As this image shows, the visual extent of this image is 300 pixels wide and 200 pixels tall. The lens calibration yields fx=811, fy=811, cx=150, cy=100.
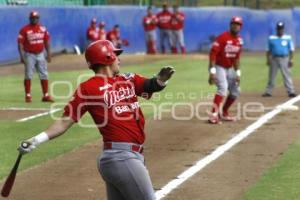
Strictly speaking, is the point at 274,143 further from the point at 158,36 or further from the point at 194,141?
the point at 158,36

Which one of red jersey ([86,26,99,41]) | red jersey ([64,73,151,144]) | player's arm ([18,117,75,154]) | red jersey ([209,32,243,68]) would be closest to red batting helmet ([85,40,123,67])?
red jersey ([64,73,151,144])

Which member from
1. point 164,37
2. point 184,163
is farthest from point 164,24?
point 184,163

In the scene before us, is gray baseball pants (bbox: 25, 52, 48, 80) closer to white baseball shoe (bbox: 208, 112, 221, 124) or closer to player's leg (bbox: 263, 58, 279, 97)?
white baseball shoe (bbox: 208, 112, 221, 124)

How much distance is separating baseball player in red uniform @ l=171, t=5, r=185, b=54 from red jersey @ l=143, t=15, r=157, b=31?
2.96ft

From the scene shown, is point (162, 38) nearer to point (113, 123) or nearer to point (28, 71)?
point (28, 71)

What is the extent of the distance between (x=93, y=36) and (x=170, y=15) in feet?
15.0

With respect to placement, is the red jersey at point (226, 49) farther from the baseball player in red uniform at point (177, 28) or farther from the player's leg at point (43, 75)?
the baseball player in red uniform at point (177, 28)

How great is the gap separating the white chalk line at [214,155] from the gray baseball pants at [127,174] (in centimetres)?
273

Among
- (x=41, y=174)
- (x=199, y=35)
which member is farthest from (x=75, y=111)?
(x=199, y=35)

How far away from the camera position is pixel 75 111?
21.4ft

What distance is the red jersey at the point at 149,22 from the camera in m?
35.5

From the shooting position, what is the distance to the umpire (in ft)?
68.1

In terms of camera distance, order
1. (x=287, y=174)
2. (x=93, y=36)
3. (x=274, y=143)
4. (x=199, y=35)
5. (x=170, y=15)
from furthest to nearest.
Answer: (x=199, y=35), (x=170, y=15), (x=93, y=36), (x=274, y=143), (x=287, y=174)

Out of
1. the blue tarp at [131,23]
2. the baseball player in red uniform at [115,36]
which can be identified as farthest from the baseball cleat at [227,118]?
the baseball player in red uniform at [115,36]
